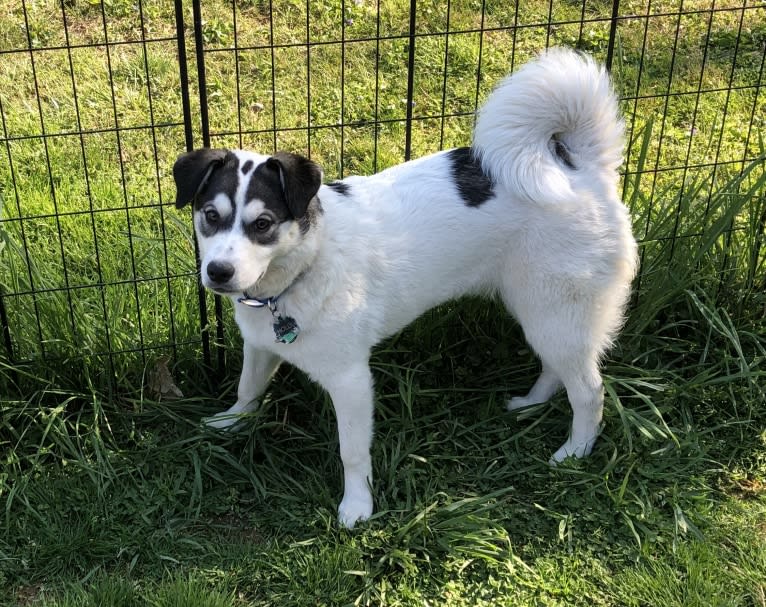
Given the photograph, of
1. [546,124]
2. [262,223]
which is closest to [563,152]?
[546,124]

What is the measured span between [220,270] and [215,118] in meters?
2.67

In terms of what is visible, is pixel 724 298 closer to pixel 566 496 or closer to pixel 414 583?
pixel 566 496

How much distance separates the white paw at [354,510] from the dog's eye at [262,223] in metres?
1.09

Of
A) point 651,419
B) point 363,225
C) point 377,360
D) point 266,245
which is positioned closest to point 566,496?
point 651,419

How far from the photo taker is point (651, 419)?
352 centimetres

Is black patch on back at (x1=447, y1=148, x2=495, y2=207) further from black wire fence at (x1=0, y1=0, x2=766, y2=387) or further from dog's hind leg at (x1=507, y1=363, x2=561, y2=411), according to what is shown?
dog's hind leg at (x1=507, y1=363, x2=561, y2=411)

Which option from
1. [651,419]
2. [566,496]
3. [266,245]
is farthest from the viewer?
[651,419]

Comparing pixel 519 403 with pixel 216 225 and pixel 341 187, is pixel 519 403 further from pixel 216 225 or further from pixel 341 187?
pixel 216 225

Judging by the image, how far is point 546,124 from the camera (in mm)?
3002

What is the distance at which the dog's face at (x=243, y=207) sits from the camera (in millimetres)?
2578

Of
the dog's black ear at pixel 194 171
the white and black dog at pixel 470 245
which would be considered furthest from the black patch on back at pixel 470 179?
the dog's black ear at pixel 194 171

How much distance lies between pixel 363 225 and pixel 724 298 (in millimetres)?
1896

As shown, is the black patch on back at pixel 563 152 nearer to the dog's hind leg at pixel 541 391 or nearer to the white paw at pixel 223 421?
the dog's hind leg at pixel 541 391

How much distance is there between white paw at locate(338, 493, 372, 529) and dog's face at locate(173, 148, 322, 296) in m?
0.94
